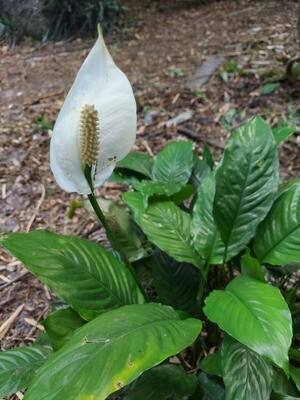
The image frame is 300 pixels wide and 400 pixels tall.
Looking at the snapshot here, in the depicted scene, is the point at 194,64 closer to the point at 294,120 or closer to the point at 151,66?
the point at 151,66

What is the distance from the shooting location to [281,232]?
114cm

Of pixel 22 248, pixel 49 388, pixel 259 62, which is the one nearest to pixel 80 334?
pixel 49 388

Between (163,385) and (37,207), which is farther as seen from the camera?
(37,207)

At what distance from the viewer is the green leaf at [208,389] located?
1062 mm

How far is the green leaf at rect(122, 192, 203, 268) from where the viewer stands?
1216 mm

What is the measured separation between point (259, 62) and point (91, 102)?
2.38 m

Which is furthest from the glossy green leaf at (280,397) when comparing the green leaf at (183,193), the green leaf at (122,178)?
the green leaf at (122,178)

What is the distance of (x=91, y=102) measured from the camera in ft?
2.76

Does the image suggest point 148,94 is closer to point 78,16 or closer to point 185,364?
point 78,16

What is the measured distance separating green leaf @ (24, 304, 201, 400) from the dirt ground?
746mm

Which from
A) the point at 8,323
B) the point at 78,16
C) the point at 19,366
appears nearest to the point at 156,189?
the point at 19,366

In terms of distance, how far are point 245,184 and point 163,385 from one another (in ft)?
1.73

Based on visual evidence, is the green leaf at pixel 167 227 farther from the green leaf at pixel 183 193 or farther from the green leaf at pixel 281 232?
the green leaf at pixel 281 232

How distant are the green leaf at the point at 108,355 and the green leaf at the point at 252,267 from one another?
23 centimetres
